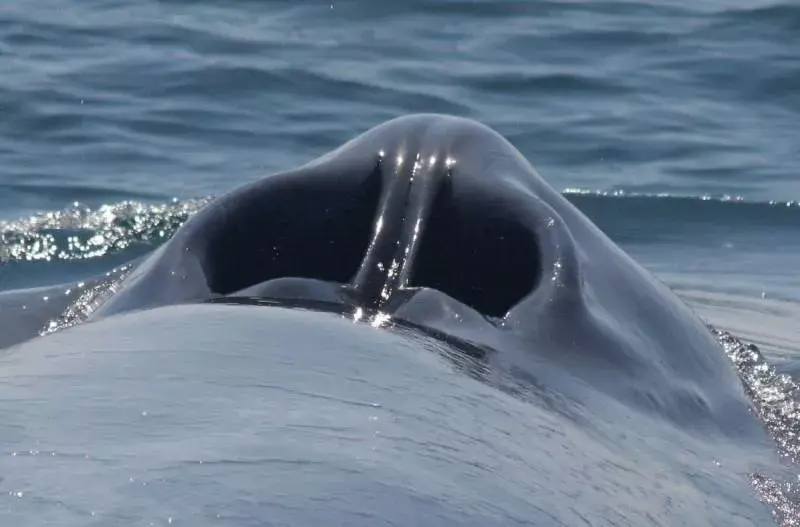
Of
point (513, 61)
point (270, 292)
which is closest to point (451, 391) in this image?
point (270, 292)

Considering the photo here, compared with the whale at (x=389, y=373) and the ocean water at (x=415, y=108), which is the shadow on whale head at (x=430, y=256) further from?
the ocean water at (x=415, y=108)

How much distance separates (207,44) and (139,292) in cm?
1167

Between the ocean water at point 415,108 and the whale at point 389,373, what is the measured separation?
13.8ft

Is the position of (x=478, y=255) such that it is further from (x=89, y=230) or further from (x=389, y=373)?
(x=89, y=230)

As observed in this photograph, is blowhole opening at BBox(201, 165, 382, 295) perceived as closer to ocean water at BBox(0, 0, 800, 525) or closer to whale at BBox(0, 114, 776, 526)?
whale at BBox(0, 114, 776, 526)

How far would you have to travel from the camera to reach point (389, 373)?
310cm

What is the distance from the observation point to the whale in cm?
246

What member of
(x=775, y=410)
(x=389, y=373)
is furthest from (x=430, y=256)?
(x=775, y=410)

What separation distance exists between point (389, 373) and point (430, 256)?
0.81 meters

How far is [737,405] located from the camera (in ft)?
13.4

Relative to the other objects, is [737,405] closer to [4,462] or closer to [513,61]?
[4,462]

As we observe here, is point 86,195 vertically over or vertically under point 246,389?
under

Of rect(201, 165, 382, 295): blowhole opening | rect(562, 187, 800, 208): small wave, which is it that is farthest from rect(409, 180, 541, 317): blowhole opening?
rect(562, 187, 800, 208): small wave

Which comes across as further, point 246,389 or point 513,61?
point 513,61
